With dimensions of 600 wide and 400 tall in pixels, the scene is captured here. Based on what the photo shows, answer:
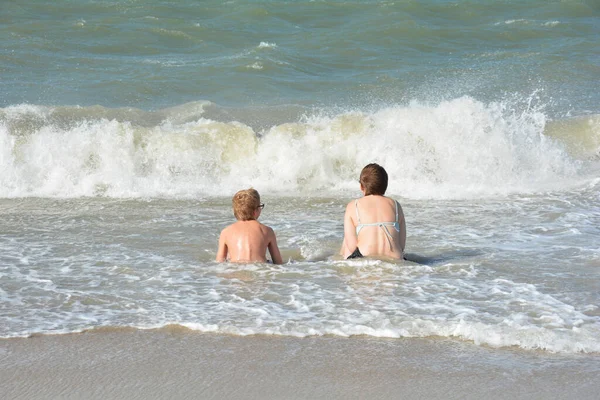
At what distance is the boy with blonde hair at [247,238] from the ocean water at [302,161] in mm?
157

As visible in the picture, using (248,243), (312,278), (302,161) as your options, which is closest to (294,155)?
(302,161)

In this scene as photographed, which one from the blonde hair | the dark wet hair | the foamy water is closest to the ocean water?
the foamy water

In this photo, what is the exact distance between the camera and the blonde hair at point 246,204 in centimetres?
697

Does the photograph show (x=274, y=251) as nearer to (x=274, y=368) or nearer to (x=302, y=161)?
(x=274, y=368)

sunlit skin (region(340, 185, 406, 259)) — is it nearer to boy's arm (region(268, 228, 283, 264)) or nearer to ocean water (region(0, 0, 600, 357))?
ocean water (region(0, 0, 600, 357))

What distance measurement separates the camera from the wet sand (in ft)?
14.9

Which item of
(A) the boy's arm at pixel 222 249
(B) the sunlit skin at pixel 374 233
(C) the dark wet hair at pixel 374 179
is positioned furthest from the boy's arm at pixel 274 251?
(C) the dark wet hair at pixel 374 179

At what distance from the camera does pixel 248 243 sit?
22.8 ft

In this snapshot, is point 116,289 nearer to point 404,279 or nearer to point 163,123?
point 404,279

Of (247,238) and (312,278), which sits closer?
(312,278)

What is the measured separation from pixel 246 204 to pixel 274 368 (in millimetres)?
2327

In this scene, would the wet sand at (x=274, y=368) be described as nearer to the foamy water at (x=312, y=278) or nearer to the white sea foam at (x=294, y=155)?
the foamy water at (x=312, y=278)

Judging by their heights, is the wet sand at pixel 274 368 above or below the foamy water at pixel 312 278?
below

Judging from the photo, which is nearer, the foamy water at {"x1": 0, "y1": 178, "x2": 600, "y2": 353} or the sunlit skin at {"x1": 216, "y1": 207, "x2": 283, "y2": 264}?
the foamy water at {"x1": 0, "y1": 178, "x2": 600, "y2": 353}
